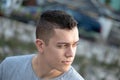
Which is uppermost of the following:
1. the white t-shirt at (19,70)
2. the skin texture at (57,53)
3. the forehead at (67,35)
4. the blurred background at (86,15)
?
the forehead at (67,35)

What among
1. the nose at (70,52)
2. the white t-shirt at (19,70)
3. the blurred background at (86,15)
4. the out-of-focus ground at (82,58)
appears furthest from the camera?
the blurred background at (86,15)

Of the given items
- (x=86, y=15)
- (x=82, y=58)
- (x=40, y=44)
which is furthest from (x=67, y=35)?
(x=86, y=15)

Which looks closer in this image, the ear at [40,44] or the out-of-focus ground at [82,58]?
the ear at [40,44]

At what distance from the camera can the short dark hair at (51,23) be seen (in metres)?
2.83

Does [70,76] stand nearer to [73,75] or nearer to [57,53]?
[73,75]

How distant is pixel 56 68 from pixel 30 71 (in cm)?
20

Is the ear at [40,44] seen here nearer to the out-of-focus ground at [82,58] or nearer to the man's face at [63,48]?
the man's face at [63,48]

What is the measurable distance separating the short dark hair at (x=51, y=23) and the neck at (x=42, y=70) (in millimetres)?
152

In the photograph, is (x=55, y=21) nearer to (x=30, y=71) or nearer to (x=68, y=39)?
(x=68, y=39)

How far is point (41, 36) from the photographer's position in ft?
9.66

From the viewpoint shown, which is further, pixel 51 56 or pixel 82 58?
pixel 82 58

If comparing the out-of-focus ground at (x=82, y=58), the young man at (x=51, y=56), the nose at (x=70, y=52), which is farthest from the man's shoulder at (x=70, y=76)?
the out-of-focus ground at (x=82, y=58)

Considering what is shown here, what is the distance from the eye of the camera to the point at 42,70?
2.98 meters

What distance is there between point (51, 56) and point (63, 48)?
10 centimetres
